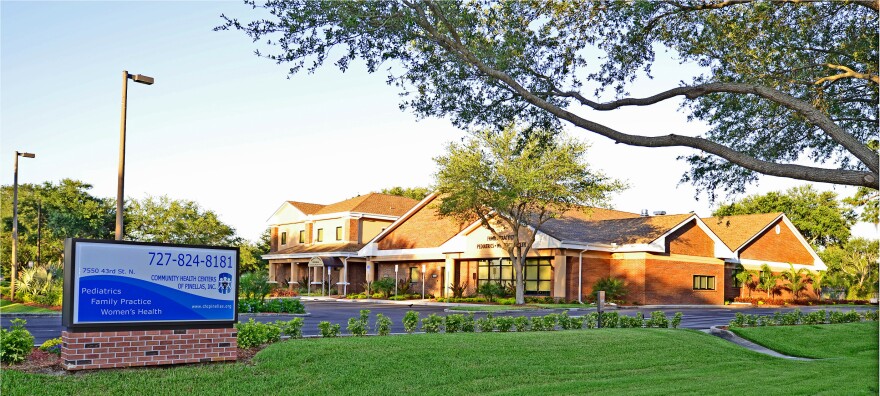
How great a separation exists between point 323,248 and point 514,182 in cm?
2121

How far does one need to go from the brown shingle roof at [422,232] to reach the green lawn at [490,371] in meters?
31.6

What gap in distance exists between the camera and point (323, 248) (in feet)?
181

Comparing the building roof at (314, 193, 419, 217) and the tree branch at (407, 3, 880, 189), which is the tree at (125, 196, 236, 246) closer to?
the building roof at (314, 193, 419, 217)

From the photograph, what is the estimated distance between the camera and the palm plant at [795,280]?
163 ft

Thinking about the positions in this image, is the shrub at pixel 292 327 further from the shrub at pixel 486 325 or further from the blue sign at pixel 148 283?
the shrub at pixel 486 325

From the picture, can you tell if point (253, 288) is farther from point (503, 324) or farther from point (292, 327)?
point (292, 327)

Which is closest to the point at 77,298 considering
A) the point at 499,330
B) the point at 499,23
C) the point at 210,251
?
the point at 210,251

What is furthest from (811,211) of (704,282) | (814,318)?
(814,318)

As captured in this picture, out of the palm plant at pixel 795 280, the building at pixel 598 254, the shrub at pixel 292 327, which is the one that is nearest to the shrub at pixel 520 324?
the shrub at pixel 292 327

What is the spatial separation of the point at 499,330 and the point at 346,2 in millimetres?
8875

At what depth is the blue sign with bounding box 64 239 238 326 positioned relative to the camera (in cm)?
1109

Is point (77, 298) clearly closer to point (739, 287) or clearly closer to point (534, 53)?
point (534, 53)

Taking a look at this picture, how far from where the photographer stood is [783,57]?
16.3 m

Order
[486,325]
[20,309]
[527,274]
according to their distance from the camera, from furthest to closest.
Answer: [527,274] < [20,309] < [486,325]
